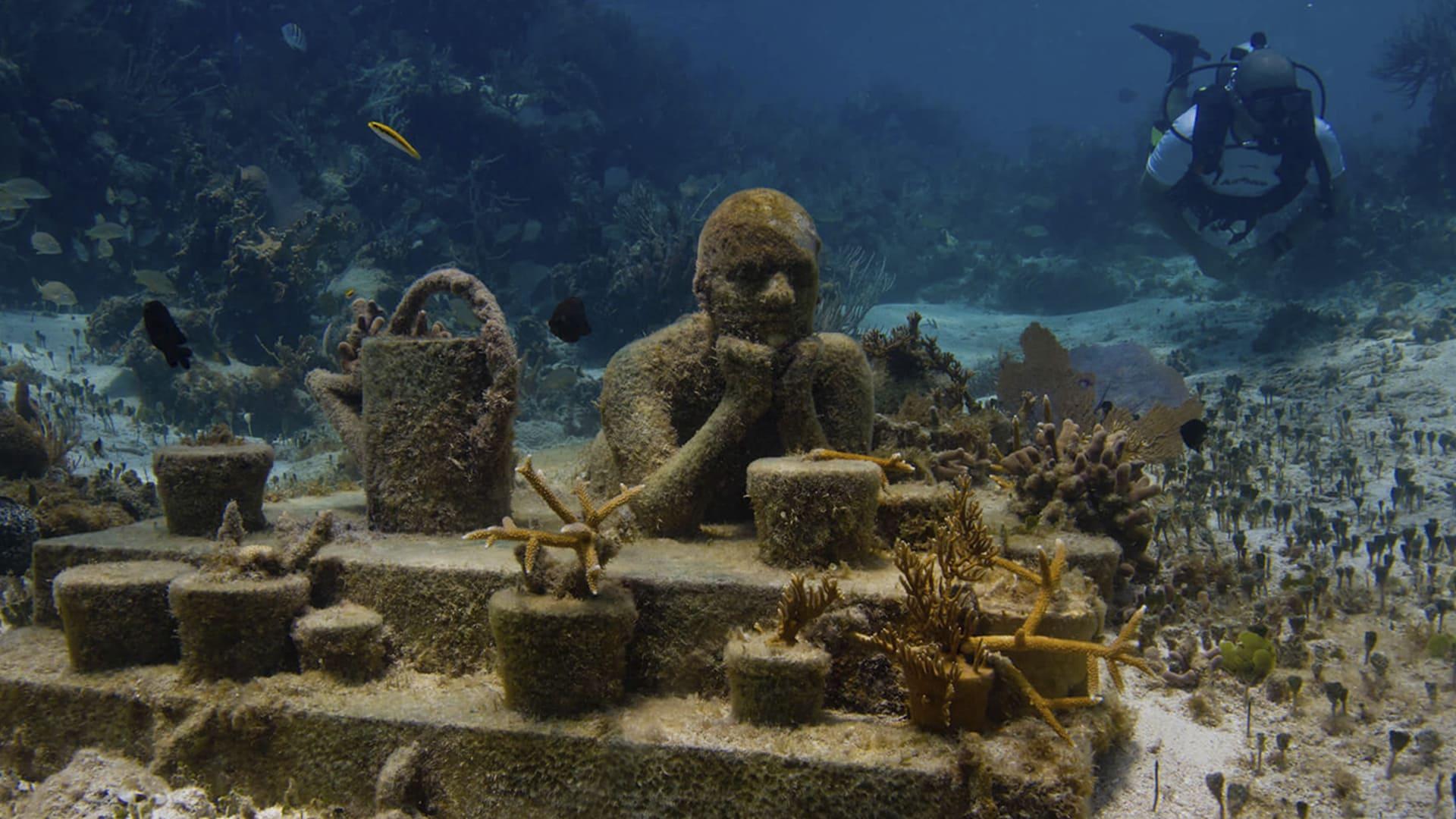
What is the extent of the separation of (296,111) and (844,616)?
22.2 m

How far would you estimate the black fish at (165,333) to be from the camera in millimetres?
4625

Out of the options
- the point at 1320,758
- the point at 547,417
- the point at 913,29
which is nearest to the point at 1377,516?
the point at 1320,758

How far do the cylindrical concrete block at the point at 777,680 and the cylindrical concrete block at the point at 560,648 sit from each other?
48 centimetres

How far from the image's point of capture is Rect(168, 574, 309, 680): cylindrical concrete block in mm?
3359

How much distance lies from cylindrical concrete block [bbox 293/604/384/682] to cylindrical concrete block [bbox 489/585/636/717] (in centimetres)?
80

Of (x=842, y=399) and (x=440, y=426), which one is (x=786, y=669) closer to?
(x=842, y=399)

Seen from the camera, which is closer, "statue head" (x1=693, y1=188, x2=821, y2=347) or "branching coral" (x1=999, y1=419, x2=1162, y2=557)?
"statue head" (x1=693, y1=188, x2=821, y2=347)

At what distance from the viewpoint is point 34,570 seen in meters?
4.08

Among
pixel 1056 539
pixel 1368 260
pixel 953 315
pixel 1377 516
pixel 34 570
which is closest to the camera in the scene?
pixel 1056 539

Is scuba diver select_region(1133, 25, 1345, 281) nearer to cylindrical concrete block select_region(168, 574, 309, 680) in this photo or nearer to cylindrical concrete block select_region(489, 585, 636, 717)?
cylindrical concrete block select_region(489, 585, 636, 717)

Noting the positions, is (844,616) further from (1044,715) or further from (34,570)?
(34,570)

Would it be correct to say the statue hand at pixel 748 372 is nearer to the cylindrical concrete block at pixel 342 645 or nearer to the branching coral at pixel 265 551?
the cylindrical concrete block at pixel 342 645

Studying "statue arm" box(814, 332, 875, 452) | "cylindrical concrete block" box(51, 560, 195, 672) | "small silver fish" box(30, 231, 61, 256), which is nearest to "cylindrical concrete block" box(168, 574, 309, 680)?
"cylindrical concrete block" box(51, 560, 195, 672)

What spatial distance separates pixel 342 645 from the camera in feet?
11.2
